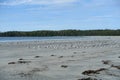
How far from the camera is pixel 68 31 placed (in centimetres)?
12862

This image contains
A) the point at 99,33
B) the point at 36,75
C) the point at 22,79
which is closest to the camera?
the point at 22,79

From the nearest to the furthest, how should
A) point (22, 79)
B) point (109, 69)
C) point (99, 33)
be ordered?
point (22, 79), point (109, 69), point (99, 33)

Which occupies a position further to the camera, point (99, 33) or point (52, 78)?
point (99, 33)

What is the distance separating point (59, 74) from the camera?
14.4 m

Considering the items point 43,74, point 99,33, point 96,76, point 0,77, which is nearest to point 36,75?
point 43,74

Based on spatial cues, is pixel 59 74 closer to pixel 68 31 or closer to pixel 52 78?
pixel 52 78

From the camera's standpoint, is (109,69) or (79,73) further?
(109,69)

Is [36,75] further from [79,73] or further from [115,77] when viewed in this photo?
[115,77]

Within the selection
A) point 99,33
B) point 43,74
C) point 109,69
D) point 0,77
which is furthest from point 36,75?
point 99,33

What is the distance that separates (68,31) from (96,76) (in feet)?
378

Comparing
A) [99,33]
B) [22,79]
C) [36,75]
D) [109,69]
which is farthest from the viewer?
[99,33]

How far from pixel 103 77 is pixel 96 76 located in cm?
32

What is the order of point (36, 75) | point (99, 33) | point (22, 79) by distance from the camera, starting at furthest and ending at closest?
point (99, 33) → point (36, 75) → point (22, 79)

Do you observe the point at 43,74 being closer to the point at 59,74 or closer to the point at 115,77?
the point at 59,74
